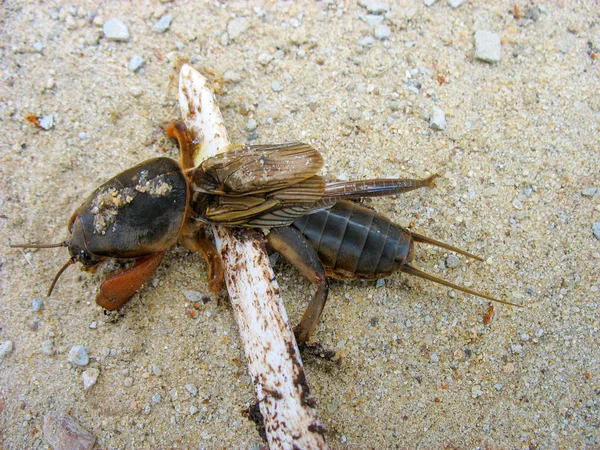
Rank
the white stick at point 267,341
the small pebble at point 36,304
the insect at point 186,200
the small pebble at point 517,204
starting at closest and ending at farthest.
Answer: the white stick at point 267,341, the insect at point 186,200, the small pebble at point 36,304, the small pebble at point 517,204

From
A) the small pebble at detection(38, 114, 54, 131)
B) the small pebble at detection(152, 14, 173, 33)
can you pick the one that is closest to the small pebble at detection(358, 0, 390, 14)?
the small pebble at detection(152, 14, 173, 33)

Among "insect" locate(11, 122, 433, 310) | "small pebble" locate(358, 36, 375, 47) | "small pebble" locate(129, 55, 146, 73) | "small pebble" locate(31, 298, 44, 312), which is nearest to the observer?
"insect" locate(11, 122, 433, 310)

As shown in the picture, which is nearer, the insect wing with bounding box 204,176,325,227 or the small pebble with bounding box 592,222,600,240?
the insect wing with bounding box 204,176,325,227

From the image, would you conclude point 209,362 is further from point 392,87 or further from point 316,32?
point 316,32

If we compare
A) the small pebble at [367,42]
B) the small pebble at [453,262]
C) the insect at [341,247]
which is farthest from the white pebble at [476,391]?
the small pebble at [367,42]

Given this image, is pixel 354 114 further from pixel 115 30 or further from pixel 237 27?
pixel 115 30

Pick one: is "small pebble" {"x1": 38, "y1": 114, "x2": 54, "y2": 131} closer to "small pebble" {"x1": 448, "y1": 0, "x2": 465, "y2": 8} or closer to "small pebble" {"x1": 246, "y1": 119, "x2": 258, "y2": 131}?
"small pebble" {"x1": 246, "y1": 119, "x2": 258, "y2": 131}

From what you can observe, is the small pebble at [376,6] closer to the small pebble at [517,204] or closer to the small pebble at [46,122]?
the small pebble at [517,204]
